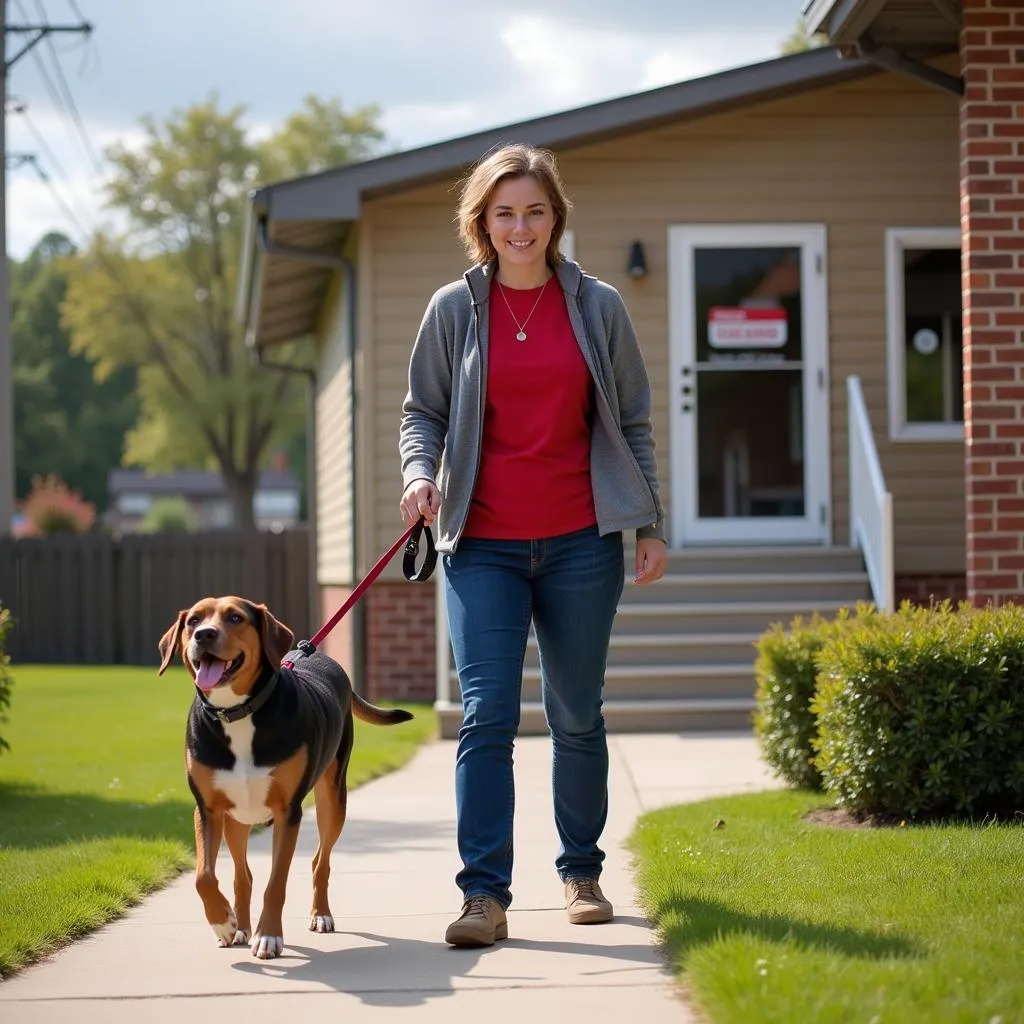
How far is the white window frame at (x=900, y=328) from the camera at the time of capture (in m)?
12.3

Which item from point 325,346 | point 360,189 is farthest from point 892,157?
point 325,346

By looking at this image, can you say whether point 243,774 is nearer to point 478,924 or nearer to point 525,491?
point 478,924

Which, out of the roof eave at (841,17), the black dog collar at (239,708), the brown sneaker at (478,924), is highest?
the roof eave at (841,17)

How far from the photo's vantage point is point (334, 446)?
16.4 metres

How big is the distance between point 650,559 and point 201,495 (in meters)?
81.1

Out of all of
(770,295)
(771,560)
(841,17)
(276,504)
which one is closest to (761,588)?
(771,560)

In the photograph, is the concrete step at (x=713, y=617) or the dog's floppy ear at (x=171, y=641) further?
the concrete step at (x=713, y=617)

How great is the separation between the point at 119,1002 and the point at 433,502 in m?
1.52

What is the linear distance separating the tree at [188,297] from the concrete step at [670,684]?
27.9 metres

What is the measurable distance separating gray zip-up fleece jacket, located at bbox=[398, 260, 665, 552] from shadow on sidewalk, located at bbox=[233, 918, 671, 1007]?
1119 mm

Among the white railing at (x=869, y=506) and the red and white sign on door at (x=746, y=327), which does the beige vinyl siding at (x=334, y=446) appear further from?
the white railing at (x=869, y=506)

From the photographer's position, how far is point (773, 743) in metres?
7.17

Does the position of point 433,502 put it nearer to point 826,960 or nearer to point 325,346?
point 826,960

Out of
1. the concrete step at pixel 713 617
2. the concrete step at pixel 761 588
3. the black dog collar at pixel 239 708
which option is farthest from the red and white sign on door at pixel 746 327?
the black dog collar at pixel 239 708
